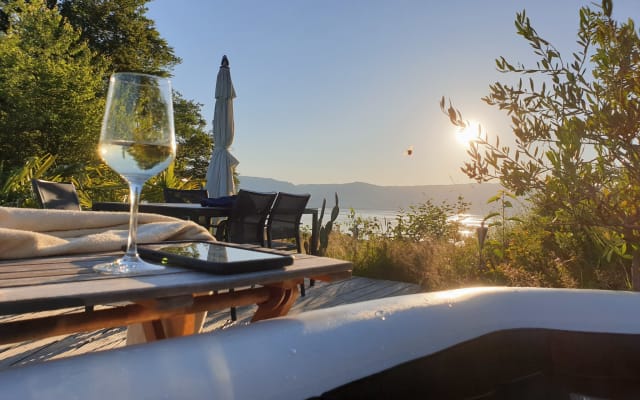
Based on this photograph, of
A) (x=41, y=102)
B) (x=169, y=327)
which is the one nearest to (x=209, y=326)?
(x=169, y=327)

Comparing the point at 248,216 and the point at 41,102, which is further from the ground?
the point at 41,102

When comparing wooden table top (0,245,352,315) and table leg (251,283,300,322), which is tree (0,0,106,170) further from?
wooden table top (0,245,352,315)

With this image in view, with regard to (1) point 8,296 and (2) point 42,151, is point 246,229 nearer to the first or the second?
(1) point 8,296

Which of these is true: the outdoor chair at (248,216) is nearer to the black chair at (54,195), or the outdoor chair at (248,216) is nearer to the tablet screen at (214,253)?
the black chair at (54,195)

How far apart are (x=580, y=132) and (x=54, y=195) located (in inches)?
138

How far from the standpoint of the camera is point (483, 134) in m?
2.34

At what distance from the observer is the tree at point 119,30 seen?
15820 millimetres

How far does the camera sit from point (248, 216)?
384 centimetres

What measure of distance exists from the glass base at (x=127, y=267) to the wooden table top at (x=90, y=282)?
2cm

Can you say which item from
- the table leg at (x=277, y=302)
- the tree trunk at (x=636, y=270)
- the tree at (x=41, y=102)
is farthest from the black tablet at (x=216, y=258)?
the tree at (x=41, y=102)

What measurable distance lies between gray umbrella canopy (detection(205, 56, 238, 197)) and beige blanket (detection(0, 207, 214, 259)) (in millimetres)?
4545

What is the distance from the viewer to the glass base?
77 cm

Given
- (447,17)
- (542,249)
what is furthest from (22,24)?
(542,249)

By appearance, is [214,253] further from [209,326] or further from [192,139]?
[192,139]
